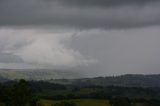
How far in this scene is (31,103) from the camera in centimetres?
18575

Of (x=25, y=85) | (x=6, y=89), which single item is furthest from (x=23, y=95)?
(x=6, y=89)

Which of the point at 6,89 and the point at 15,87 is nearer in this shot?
the point at 15,87

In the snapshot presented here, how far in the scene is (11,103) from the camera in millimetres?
172750

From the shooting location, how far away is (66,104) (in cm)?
19512

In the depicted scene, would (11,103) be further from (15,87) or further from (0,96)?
(0,96)

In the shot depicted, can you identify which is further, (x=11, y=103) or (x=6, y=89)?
(x=6, y=89)

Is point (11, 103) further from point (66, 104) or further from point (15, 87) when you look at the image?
point (66, 104)

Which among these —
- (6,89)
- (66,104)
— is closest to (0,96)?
(6,89)

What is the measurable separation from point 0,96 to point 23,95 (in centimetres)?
2451

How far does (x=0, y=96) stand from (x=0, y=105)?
17746 millimetres

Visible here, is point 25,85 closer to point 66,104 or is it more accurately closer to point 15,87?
point 15,87

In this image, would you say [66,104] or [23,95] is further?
[66,104]

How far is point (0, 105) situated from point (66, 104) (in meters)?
34.6

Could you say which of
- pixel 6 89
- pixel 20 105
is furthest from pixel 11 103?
pixel 6 89
